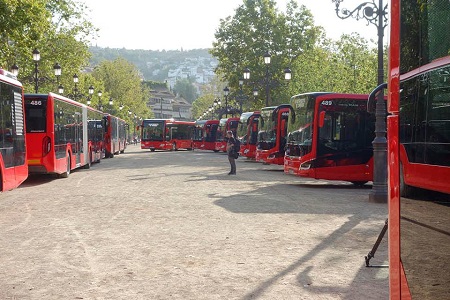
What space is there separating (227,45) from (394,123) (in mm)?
60979

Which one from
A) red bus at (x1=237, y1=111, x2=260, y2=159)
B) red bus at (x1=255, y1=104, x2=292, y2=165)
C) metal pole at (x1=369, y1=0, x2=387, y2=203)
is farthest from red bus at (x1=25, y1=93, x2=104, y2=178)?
red bus at (x1=237, y1=111, x2=260, y2=159)

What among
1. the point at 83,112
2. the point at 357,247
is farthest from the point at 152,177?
the point at 357,247

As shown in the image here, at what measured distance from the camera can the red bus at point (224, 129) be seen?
167ft

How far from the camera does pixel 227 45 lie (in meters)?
63.5

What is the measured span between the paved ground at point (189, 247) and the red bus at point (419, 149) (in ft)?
9.39

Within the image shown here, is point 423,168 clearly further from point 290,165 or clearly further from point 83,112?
point 83,112

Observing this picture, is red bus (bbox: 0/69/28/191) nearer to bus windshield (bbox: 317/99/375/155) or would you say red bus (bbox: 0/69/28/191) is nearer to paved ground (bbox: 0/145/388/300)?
paved ground (bbox: 0/145/388/300)

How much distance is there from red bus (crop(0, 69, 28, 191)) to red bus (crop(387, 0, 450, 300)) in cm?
1081

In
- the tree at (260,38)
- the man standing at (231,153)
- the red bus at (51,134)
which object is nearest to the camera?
the red bus at (51,134)

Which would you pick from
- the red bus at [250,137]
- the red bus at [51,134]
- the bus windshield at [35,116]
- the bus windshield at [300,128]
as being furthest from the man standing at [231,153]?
the red bus at [250,137]

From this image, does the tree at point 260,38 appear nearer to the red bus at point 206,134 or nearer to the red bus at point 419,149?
the red bus at point 206,134

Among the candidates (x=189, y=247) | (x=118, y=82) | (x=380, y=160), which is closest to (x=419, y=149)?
(x=189, y=247)

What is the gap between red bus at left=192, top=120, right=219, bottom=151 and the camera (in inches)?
2383

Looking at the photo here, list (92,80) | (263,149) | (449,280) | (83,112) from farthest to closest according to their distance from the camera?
(92,80)
(263,149)
(83,112)
(449,280)
